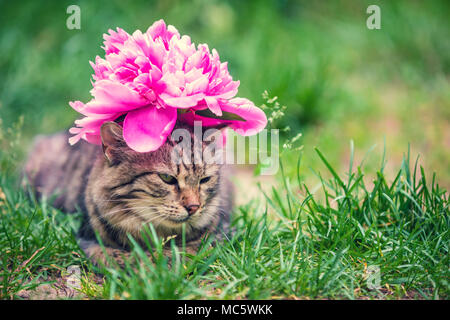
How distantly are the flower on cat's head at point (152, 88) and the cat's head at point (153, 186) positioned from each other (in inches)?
4.2

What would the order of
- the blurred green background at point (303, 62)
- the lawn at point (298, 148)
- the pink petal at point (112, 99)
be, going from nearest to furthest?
1. the pink petal at point (112, 99)
2. the lawn at point (298, 148)
3. the blurred green background at point (303, 62)

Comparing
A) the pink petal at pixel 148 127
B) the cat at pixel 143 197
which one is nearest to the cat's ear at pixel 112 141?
the cat at pixel 143 197

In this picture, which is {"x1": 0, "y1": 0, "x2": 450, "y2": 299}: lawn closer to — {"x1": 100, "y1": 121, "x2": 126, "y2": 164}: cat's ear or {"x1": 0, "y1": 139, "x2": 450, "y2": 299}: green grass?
{"x1": 0, "y1": 139, "x2": 450, "y2": 299}: green grass

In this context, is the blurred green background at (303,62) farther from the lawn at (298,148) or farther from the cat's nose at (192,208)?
the cat's nose at (192,208)

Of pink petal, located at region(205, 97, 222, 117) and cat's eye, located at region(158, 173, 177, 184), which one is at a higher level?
pink petal, located at region(205, 97, 222, 117)

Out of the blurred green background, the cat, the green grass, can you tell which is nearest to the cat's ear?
the cat

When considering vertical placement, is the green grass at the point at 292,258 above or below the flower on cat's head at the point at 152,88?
below

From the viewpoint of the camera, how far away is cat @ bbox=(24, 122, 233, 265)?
163cm

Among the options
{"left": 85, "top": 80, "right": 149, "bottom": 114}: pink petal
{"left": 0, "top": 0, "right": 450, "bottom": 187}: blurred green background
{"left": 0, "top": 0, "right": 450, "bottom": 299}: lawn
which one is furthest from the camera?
{"left": 0, "top": 0, "right": 450, "bottom": 187}: blurred green background

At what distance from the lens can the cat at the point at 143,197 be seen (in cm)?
163

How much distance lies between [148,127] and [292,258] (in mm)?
689

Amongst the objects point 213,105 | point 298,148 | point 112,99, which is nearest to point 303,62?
point 298,148

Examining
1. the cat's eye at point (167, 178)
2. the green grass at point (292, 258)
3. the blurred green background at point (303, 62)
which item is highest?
the blurred green background at point (303, 62)
